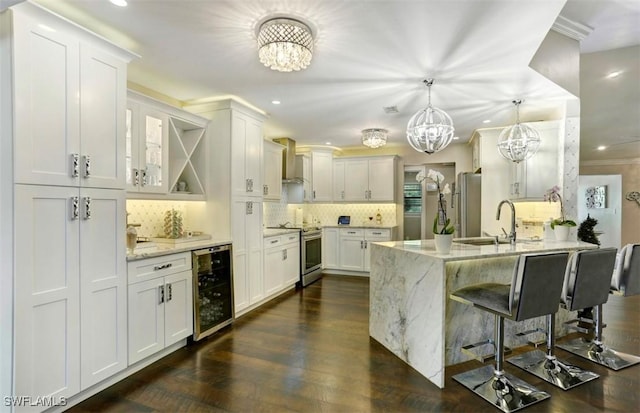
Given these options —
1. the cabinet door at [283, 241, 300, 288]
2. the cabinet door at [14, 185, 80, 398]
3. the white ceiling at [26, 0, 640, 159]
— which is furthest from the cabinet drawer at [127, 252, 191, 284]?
the cabinet door at [283, 241, 300, 288]

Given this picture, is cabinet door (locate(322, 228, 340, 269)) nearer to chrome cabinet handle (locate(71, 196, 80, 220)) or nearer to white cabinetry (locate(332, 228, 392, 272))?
white cabinetry (locate(332, 228, 392, 272))

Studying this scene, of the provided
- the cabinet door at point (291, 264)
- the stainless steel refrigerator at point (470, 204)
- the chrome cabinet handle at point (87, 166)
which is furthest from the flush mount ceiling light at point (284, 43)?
the stainless steel refrigerator at point (470, 204)

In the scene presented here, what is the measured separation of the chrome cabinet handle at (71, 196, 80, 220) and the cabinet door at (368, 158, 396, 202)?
17.1 feet

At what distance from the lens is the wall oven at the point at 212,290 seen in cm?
322

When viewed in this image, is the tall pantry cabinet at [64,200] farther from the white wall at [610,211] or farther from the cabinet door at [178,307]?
the white wall at [610,211]

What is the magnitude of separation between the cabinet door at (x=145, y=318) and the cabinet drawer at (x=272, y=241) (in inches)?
73.0

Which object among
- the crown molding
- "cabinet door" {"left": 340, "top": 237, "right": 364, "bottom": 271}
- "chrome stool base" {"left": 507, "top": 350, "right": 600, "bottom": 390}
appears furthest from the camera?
"cabinet door" {"left": 340, "top": 237, "right": 364, "bottom": 271}

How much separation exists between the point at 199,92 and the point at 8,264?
248cm

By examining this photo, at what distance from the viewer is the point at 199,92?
12.0 ft

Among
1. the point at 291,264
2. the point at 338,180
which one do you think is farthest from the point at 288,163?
the point at 291,264

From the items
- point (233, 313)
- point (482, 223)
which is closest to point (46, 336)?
point (233, 313)

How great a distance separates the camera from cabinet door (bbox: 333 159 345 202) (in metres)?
6.84

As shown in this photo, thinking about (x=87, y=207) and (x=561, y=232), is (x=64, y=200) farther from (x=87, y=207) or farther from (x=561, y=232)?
(x=561, y=232)

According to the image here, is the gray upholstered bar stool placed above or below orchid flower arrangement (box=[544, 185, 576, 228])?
below
